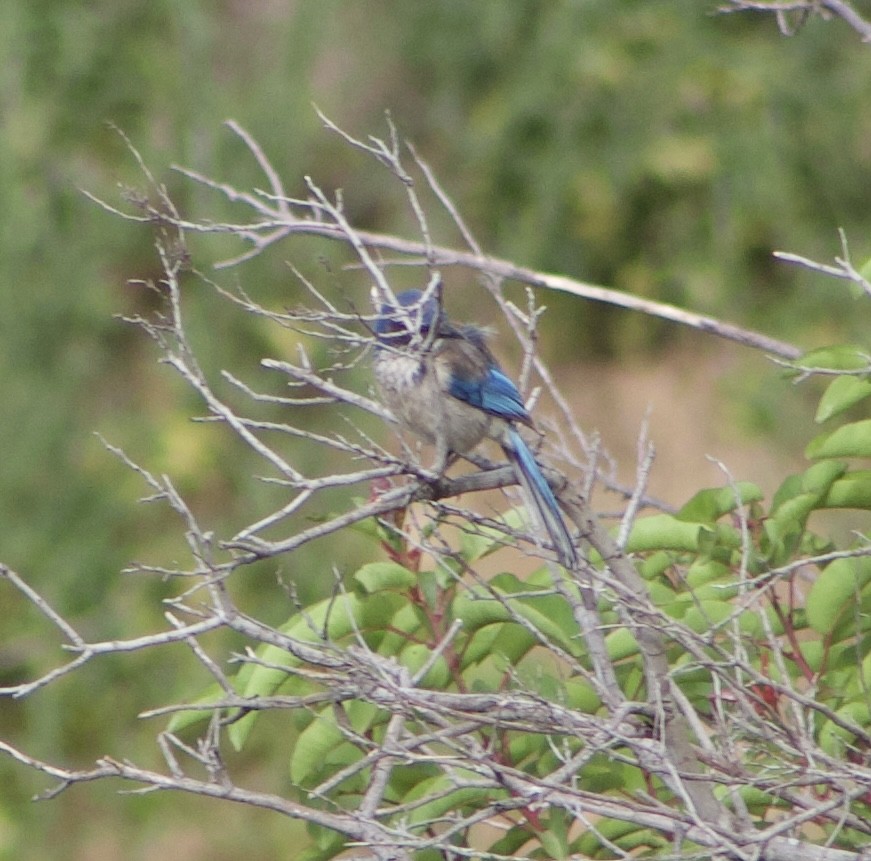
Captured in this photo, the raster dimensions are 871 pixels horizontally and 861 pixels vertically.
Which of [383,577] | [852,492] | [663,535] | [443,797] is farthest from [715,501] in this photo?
[443,797]

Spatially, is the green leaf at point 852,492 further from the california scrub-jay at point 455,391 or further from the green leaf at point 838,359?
the california scrub-jay at point 455,391

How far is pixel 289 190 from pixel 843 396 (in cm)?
373

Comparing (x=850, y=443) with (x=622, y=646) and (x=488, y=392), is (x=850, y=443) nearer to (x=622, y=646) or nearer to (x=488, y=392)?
(x=622, y=646)

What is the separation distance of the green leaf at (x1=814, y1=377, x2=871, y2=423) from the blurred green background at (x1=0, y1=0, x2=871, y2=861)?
3259 millimetres

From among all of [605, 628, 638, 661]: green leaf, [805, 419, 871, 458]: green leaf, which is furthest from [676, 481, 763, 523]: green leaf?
[605, 628, 638, 661]: green leaf

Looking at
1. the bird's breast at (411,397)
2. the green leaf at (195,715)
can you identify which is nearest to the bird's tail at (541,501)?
the bird's breast at (411,397)

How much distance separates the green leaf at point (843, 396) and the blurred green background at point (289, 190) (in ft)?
10.7

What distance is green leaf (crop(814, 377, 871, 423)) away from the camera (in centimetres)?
249

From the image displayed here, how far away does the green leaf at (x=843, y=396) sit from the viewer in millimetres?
2486

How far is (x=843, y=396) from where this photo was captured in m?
2.51

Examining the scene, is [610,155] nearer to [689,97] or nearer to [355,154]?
[689,97]

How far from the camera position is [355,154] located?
6785 mm

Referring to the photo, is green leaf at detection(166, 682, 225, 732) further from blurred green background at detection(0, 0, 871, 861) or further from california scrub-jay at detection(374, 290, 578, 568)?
blurred green background at detection(0, 0, 871, 861)

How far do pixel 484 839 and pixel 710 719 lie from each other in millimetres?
3003
